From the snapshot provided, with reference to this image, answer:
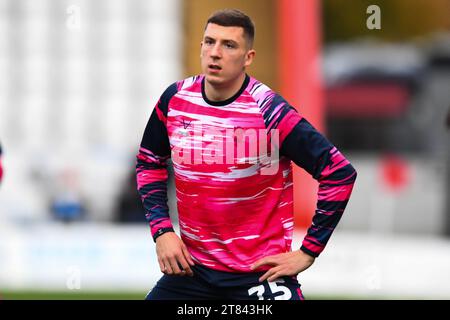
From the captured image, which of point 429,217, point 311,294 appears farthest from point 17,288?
point 429,217

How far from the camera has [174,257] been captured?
232 inches

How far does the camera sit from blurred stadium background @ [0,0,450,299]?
577 inches

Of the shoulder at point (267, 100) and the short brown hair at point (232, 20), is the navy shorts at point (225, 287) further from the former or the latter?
the short brown hair at point (232, 20)

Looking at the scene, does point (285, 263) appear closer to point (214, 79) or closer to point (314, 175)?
point (314, 175)

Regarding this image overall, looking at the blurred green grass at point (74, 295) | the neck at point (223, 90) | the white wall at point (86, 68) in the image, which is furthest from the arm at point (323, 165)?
the white wall at point (86, 68)

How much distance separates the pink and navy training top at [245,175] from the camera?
579cm

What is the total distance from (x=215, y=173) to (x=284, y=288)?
68 cm

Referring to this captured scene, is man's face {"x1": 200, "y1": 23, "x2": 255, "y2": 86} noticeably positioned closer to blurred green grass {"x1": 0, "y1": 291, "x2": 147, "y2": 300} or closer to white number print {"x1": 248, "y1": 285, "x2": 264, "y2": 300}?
white number print {"x1": 248, "y1": 285, "x2": 264, "y2": 300}

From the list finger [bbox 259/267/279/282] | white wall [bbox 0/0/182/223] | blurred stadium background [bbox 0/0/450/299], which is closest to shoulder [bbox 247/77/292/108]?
finger [bbox 259/267/279/282]

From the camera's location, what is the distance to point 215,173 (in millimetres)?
5891

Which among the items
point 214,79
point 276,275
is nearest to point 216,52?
point 214,79

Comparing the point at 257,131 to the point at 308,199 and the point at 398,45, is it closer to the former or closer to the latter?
the point at 308,199

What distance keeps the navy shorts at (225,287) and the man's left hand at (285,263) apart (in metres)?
0.06

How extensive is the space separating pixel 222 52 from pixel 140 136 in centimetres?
1748
